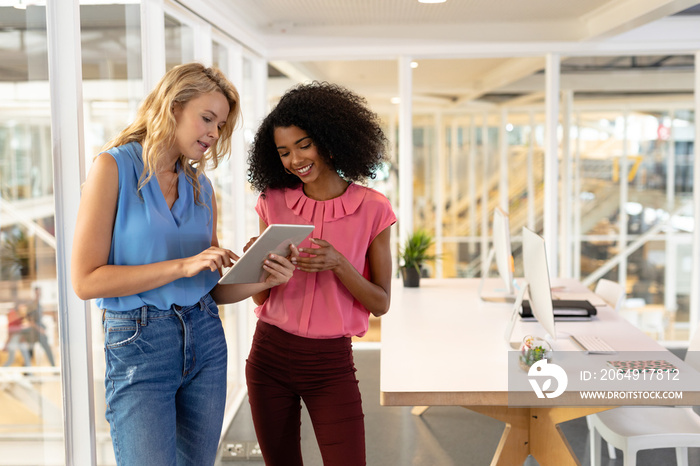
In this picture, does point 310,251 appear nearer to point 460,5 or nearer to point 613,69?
point 460,5

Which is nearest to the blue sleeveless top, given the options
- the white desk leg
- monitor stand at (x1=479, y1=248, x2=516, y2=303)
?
monitor stand at (x1=479, y1=248, x2=516, y2=303)

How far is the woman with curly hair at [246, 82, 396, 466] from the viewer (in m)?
1.73

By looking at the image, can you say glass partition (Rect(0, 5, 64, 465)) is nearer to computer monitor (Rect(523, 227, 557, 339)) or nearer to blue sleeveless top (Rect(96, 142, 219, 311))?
blue sleeveless top (Rect(96, 142, 219, 311))

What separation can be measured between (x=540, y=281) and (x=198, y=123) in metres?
1.34

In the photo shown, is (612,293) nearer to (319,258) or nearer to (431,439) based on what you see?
(431,439)

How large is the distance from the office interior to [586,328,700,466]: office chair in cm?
137

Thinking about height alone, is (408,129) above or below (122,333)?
above

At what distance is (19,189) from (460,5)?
3204 mm

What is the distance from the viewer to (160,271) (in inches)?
55.4

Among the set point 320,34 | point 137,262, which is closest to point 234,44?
point 320,34

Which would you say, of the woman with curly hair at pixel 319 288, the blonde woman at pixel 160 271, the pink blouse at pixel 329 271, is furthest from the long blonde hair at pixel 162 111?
the pink blouse at pixel 329 271

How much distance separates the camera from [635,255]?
6.13m

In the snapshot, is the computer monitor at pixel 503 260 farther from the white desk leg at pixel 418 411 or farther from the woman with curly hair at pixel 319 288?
the woman with curly hair at pixel 319 288

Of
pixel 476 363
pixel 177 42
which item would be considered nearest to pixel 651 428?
pixel 476 363
